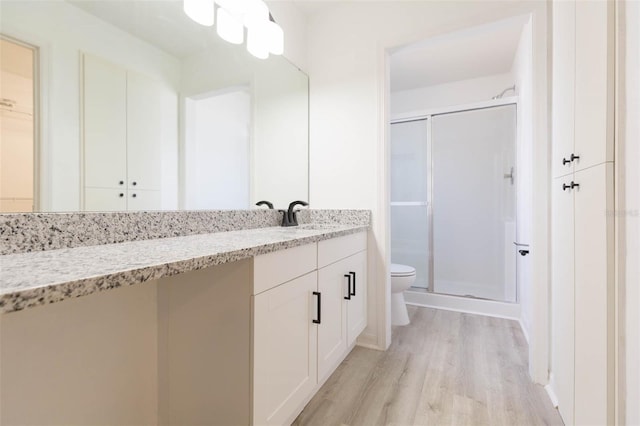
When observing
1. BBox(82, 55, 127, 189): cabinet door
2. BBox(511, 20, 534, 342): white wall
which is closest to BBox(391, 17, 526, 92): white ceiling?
BBox(511, 20, 534, 342): white wall

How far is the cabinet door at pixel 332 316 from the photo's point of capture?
1359 mm

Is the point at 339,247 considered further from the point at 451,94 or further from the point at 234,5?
the point at 451,94

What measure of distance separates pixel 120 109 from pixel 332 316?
1.25m

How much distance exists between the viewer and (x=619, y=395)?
81cm

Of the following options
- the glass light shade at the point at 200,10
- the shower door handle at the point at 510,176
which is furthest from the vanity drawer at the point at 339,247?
the shower door handle at the point at 510,176

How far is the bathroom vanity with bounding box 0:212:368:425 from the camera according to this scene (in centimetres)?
78

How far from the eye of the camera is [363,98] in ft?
6.65

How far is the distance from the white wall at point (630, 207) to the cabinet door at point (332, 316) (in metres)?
0.99

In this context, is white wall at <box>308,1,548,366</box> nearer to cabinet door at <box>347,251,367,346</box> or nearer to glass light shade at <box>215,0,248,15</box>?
cabinet door at <box>347,251,367,346</box>

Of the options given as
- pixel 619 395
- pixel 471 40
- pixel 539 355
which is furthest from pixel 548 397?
pixel 471 40

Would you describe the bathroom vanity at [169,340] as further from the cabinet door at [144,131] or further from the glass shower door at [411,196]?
the glass shower door at [411,196]

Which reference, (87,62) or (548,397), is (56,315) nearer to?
(87,62)

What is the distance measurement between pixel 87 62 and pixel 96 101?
12 centimetres

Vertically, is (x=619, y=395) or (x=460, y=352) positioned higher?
(x=619, y=395)
